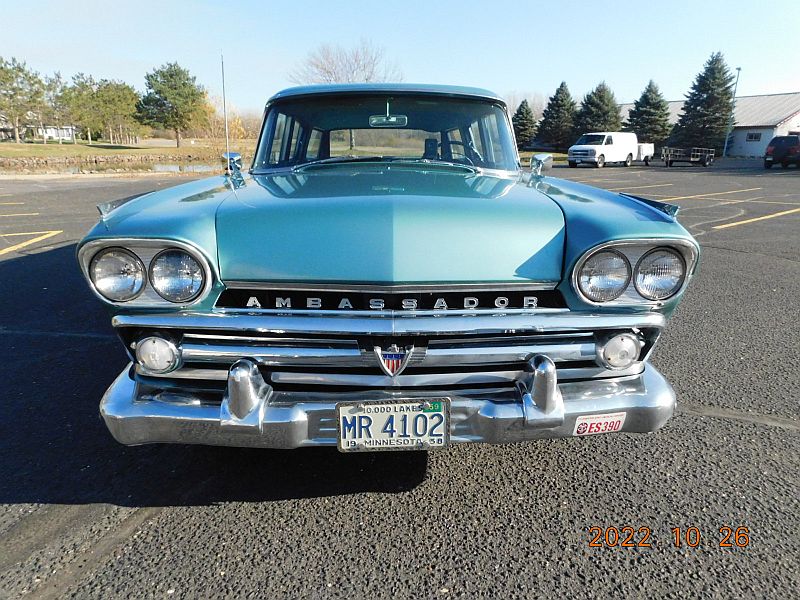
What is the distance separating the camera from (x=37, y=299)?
15.4ft

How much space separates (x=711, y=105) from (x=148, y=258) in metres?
46.3

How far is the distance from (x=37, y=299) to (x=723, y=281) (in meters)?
6.51

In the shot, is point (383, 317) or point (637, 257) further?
point (637, 257)

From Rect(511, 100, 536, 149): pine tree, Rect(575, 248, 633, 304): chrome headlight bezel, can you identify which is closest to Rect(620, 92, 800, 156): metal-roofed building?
Rect(511, 100, 536, 149): pine tree

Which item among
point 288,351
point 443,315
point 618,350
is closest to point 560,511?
point 618,350

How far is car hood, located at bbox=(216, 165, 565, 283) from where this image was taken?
5.71 feet

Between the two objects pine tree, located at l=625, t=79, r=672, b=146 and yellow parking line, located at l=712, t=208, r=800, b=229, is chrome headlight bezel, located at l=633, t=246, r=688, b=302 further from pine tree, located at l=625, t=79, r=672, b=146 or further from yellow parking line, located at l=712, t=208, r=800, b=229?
pine tree, located at l=625, t=79, r=672, b=146

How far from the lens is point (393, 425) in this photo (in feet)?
5.69

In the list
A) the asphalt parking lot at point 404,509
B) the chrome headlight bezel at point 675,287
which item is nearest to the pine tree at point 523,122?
the asphalt parking lot at point 404,509

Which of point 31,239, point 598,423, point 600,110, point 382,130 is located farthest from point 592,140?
point 598,423

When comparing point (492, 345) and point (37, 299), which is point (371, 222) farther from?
point (37, 299)

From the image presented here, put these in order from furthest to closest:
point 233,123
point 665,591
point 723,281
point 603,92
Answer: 1. point 233,123
2. point 603,92
3. point 723,281
4. point 665,591

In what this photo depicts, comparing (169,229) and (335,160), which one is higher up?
(335,160)
